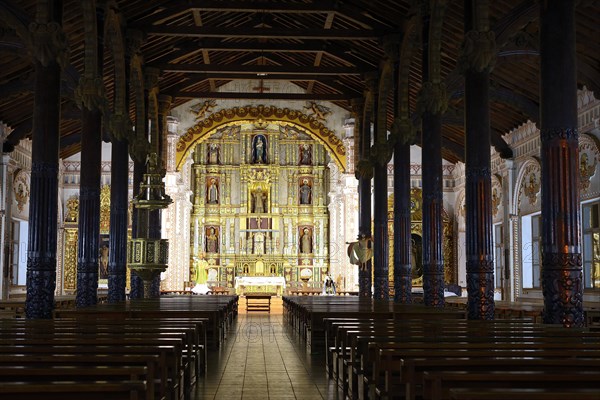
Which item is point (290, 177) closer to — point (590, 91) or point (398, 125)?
point (398, 125)

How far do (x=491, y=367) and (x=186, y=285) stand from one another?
31.6m

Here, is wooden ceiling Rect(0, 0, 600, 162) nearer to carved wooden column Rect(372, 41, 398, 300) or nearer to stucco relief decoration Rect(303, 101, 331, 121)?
carved wooden column Rect(372, 41, 398, 300)

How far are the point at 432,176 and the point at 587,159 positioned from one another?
16.8 feet

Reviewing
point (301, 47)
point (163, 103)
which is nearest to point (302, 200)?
point (163, 103)

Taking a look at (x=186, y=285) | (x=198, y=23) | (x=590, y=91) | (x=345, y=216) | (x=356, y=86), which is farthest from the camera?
(x=186, y=285)

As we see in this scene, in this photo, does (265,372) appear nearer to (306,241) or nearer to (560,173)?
(560,173)

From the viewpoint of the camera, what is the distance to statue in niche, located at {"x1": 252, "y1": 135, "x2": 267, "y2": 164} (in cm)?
4147

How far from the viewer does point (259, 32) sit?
21.0 m

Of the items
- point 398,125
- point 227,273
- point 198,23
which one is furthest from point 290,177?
point 398,125

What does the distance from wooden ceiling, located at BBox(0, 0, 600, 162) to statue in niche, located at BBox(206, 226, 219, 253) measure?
1181cm

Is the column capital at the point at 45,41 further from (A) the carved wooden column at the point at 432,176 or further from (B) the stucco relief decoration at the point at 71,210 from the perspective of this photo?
(B) the stucco relief decoration at the point at 71,210

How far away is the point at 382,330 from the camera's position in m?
8.99

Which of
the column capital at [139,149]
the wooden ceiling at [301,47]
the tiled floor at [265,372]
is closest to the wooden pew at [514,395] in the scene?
the tiled floor at [265,372]

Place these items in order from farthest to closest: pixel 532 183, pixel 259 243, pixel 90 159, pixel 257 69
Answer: pixel 259 243 < pixel 257 69 < pixel 532 183 < pixel 90 159
